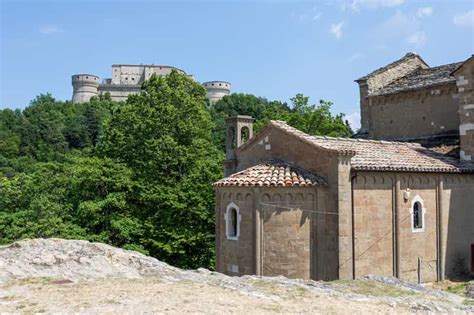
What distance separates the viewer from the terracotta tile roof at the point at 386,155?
56.7 feet

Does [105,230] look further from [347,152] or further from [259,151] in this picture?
Answer: [347,152]

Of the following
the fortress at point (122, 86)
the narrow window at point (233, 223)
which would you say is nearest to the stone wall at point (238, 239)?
the narrow window at point (233, 223)

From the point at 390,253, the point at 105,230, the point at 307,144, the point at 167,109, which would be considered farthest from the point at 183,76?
the point at 390,253

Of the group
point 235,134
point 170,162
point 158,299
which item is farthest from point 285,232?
point 170,162

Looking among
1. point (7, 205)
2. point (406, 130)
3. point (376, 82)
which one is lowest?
point (7, 205)

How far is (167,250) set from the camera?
2573 cm

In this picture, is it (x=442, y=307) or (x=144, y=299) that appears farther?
(x=442, y=307)

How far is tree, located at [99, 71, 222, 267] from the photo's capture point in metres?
26.8

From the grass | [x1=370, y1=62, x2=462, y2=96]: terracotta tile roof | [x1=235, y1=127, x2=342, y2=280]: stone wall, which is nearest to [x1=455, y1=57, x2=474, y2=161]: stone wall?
[x1=370, y1=62, x2=462, y2=96]: terracotta tile roof

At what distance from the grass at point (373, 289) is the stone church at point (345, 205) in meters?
2.79

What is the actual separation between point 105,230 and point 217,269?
10.2 m

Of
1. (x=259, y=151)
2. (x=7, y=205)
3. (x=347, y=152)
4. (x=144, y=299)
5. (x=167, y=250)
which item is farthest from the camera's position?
(x=7, y=205)

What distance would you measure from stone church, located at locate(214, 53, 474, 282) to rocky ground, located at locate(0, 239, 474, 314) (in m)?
2.89

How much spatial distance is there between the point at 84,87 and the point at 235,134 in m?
105
